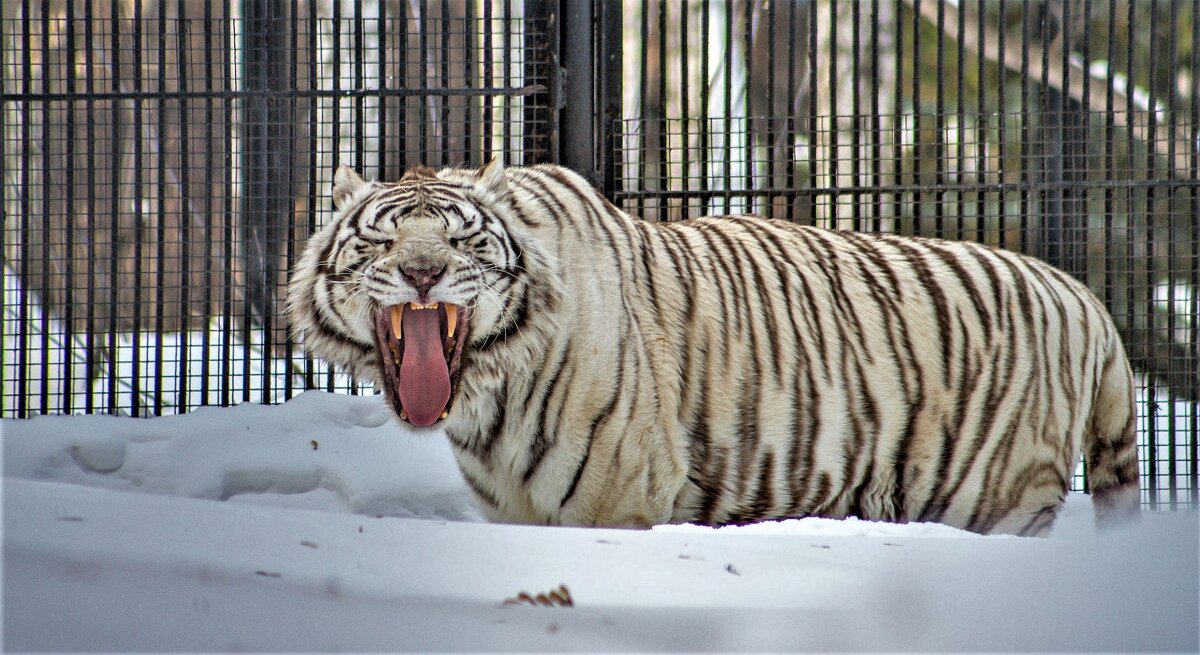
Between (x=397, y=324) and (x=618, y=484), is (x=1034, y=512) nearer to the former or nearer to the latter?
(x=618, y=484)

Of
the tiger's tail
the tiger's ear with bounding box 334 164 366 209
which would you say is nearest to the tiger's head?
the tiger's ear with bounding box 334 164 366 209

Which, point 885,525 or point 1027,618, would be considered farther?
point 885,525

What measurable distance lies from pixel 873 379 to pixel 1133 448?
823mm

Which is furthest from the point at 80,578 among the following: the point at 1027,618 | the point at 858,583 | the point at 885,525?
the point at 885,525

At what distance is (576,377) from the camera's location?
285 centimetres

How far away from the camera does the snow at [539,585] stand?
1358mm

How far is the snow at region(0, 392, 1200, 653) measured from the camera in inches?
53.5

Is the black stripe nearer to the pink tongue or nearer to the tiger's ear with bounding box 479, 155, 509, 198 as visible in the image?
the pink tongue

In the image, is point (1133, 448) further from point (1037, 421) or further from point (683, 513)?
point (683, 513)

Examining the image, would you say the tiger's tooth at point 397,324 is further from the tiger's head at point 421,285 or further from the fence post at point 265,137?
the fence post at point 265,137

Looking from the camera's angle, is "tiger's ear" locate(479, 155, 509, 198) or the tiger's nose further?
"tiger's ear" locate(479, 155, 509, 198)

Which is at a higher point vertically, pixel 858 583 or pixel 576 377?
pixel 576 377

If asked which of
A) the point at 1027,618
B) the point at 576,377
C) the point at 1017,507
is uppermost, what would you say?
the point at 576,377

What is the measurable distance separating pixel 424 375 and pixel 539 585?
1.25m
